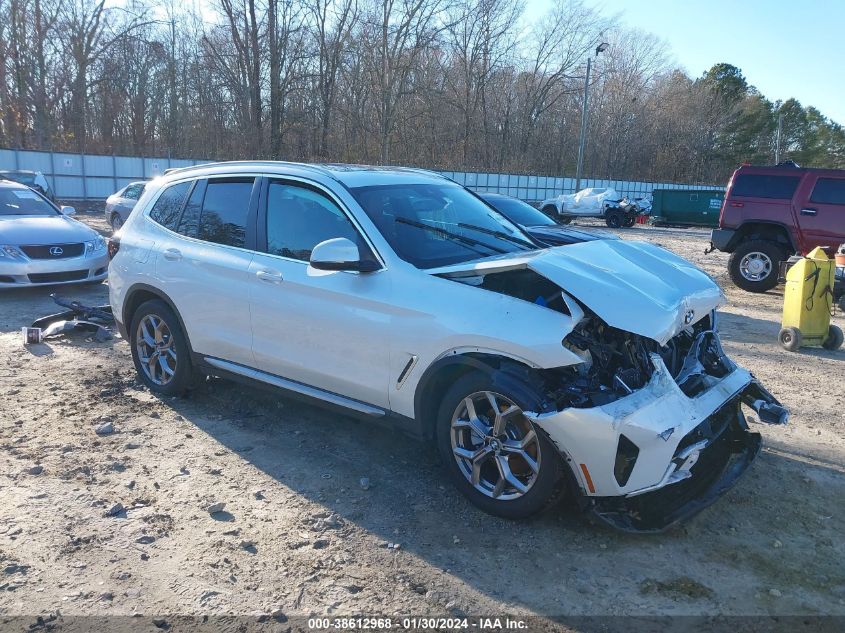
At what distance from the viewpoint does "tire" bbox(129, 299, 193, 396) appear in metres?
5.06

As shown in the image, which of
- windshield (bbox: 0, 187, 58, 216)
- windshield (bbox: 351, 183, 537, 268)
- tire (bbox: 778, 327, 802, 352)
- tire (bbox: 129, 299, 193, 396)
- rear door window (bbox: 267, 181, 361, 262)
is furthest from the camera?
windshield (bbox: 0, 187, 58, 216)

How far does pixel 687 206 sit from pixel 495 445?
27965 mm

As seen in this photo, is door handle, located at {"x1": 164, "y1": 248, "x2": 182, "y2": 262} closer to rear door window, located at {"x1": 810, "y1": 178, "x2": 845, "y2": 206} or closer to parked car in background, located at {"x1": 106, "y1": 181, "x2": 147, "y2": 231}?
rear door window, located at {"x1": 810, "y1": 178, "x2": 845, "y2": 206}

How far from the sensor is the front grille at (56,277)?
893 centimetres

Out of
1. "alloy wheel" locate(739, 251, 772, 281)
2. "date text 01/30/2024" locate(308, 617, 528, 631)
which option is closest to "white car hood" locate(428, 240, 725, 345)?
"date text 01/30/2024" locate(308, 617, 528, 631)

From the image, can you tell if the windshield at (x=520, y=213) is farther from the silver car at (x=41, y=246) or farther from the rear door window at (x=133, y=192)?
the rear door window at (x=133, y=192)

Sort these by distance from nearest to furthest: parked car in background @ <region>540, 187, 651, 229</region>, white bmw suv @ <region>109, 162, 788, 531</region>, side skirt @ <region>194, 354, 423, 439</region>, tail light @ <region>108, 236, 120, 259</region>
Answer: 1. white bmw suv @ <region>109, 162, 788, 531</region>
2. side skirt @ <region>194, 354, 423, 439</region>
3. tail light @ <region>108, 236, 120, 259</region>
4. parked car in background @ <region>540, 187, 651, 229</region>

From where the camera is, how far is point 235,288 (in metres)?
4.49

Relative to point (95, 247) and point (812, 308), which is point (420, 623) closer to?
point (812, 308)

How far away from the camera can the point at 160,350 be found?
5.26m

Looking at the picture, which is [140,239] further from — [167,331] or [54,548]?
[54,548]

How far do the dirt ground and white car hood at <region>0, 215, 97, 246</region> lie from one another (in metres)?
4.90

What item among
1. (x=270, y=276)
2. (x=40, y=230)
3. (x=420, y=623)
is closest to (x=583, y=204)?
(x=40, y=230)

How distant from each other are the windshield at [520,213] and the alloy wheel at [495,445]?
22.1 feet
